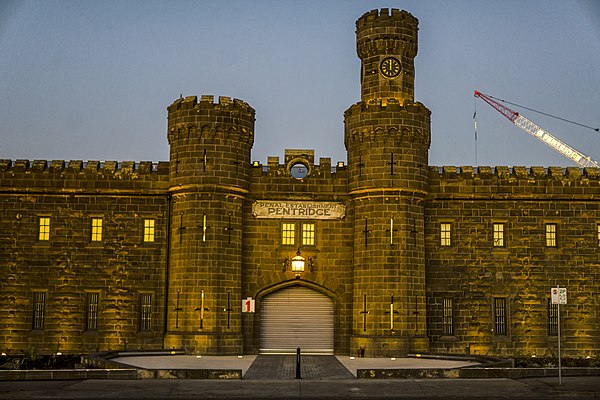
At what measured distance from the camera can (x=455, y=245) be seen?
3509 centimetres

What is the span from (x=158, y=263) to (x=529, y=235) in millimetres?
15713

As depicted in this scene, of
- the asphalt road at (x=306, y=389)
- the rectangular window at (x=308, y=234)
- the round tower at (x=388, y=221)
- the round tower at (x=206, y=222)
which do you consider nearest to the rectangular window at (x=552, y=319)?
the round tower at (x=388, y=221)

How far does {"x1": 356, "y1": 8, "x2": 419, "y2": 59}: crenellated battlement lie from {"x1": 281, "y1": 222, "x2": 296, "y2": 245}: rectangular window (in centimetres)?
815

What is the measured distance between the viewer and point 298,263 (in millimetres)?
32281

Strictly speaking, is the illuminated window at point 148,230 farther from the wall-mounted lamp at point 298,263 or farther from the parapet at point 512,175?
the parapet at point 512,175

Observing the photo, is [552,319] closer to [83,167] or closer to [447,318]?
[447,318]

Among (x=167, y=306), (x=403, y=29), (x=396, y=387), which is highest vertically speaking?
(x=403, y=29)

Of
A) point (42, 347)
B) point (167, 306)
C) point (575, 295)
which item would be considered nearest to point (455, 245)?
point (575, 295)

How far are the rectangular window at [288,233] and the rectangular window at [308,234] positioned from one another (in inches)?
16.5

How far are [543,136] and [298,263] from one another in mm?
84721

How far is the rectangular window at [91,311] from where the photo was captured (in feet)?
112

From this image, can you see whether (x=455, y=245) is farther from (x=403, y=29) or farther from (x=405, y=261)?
(x=403, y=29)

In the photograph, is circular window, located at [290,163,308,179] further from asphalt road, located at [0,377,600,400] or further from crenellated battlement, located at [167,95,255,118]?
asphalt road, located at [0,377,600,400]

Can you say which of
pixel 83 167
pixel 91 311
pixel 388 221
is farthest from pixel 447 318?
pixel 83 167
